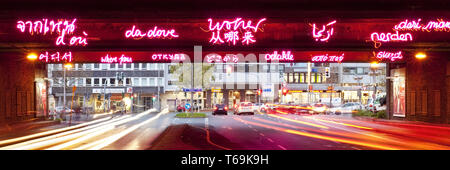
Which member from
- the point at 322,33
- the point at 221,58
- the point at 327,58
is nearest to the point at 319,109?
the point at 327,58

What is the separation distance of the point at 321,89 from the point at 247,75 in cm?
1609

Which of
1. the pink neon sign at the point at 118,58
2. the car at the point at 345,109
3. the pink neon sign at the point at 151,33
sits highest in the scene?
the pink neon sign at the point at 151,33

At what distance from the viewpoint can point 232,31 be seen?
22.2 meters

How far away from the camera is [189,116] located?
50906 millimetres

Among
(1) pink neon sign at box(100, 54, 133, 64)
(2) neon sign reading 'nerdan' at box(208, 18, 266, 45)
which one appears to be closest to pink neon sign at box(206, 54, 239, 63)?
(2) neon sign reading 'nerdan' at box(208, 18, 266, 45)

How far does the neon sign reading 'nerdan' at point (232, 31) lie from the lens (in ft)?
66.7

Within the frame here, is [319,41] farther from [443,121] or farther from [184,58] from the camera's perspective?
[443,121]

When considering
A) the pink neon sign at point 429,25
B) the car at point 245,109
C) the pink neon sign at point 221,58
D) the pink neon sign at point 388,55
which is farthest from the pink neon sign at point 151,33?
the car at point 245,109

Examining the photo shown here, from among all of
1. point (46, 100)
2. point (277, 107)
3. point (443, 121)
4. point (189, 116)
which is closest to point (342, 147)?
point (443, 121)

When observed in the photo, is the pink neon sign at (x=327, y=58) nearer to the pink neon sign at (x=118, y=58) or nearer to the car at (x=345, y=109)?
the pink neon sign at (x=118, y=58)

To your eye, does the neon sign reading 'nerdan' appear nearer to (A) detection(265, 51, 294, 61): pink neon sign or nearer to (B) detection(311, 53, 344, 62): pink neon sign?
(A) detection(265, 51, 294, 61): pink neon sign

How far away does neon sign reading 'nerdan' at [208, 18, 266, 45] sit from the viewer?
20.3 meters

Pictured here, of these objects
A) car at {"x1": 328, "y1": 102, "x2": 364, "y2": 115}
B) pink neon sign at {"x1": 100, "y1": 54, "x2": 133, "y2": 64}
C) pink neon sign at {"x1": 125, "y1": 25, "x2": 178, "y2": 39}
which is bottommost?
car at {"x1": 328, "y1": 102, "x2": 364, "y2": 115}

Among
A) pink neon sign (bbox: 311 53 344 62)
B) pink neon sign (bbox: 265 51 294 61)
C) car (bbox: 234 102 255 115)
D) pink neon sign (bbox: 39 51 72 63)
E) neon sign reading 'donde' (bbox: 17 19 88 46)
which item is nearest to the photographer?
neon sign reading 'donde' (bbox: 17 19 88 46)
